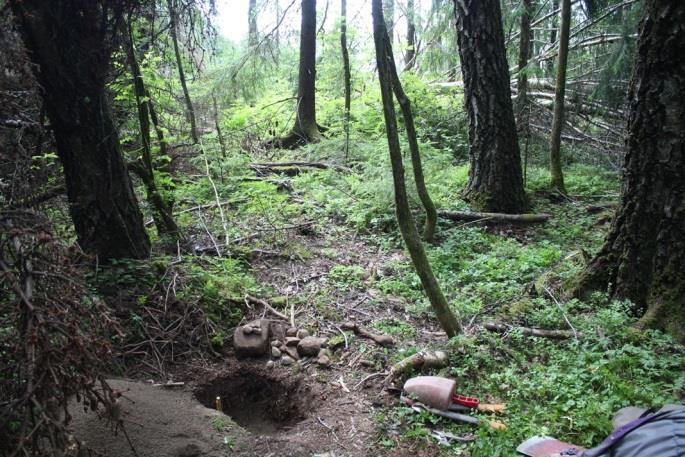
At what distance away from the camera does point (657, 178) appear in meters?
3.90

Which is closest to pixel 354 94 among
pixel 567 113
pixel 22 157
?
pixel 567 113

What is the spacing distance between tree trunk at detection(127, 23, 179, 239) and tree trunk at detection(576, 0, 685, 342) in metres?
5.25

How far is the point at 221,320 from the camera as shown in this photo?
506 centimetres

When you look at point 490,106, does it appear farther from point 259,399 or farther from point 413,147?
point 259,399

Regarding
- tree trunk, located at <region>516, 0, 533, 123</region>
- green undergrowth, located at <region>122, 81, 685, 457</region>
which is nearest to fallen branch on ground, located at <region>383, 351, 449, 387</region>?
green undergrowth, located at <region>122, 81, 685, 457</region>

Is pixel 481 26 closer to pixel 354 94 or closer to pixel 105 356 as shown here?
pixel 105 356

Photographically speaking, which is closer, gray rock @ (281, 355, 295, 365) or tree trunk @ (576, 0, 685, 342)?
tree trunk @ (576, 0, 685, 342)

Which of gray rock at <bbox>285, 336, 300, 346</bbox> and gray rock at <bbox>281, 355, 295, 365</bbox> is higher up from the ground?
gray rock at <bbox>285, 336, 300, 346</bbox>

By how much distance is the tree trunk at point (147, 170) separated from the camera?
19.0 feet

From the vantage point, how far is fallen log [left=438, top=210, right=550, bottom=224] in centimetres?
700

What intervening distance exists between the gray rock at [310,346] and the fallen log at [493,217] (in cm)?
338

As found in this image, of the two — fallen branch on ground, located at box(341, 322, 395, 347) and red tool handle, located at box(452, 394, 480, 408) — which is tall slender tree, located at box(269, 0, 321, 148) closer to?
fallen branch on ground, located at box(341, 322, 395, 347)

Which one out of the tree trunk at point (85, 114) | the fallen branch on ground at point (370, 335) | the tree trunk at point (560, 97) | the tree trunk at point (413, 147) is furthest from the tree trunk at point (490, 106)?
the tree trunk at point (85, 114)

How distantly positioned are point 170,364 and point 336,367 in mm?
1585
